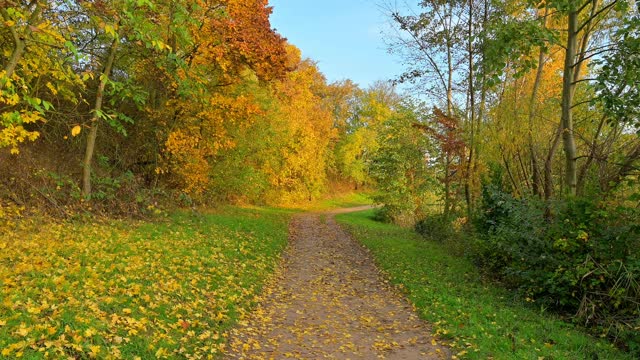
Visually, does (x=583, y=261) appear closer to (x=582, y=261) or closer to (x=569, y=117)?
(x=582, y=261)

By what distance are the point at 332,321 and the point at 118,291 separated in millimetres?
3324

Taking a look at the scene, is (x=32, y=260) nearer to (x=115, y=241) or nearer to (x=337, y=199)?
(x=115, y=241)

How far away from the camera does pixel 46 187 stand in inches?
450

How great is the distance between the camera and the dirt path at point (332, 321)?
19.4 feet

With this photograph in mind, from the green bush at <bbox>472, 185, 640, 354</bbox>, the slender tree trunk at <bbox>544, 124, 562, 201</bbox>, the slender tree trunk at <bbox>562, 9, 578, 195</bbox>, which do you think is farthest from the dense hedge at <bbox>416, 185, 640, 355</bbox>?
the slender tree trunk at <bbox>544, 124, 562, 201</bbox>

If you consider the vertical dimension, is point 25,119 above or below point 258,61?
below

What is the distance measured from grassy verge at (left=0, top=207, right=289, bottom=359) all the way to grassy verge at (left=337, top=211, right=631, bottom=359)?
327 centimetres

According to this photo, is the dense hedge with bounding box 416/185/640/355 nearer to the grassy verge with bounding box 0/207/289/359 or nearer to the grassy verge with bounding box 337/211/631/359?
the grassy verge with bounding box 337/211/631/359

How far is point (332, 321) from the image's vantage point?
7.22 metres

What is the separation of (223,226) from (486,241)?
8624 mm

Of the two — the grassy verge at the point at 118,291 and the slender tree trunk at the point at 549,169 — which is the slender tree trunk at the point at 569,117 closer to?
the slender tree trunk at the point at 549,169

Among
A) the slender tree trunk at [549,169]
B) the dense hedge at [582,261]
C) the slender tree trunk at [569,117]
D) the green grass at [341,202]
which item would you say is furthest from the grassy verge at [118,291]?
the green grass at [341,202]

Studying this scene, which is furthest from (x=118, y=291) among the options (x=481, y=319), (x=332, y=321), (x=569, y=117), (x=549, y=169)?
(x=549, y=169)

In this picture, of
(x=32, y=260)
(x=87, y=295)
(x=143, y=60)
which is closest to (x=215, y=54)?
(x=143, y=60)
